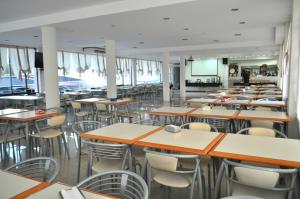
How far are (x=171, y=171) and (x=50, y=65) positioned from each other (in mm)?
4687

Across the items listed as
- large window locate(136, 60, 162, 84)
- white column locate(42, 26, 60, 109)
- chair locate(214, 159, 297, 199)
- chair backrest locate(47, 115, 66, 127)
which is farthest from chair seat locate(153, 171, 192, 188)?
large window locate(136, 60, 162, 84)

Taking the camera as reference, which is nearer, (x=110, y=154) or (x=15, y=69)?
(x=110, y=154)

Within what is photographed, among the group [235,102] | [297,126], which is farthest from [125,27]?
[297,126]

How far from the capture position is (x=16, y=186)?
1365 millimetres

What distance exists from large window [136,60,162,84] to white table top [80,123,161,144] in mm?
13647

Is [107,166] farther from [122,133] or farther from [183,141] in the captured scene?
[183,141]

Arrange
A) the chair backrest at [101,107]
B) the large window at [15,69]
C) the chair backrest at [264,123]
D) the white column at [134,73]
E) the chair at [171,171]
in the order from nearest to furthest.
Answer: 1. the chair at [171,171]
2. the chair backrest at [264,123]
3. the chair backrest at [101,107]
4. the large window at [15,69]
5. the white column at [134,73]

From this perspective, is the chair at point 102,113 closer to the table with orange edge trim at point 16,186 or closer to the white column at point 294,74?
the white column at point 294,74

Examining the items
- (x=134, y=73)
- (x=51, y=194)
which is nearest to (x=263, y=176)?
(x=51, y=194)

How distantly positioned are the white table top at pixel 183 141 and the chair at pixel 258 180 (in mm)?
284

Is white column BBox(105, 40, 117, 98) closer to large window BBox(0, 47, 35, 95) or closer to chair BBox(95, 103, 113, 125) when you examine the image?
chair BBox(95, 103, 113, 125)

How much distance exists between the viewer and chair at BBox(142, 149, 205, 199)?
5.82ft

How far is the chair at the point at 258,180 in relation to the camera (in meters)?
1.50

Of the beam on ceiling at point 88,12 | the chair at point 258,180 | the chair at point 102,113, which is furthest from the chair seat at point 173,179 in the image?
the chair at point 102,113
